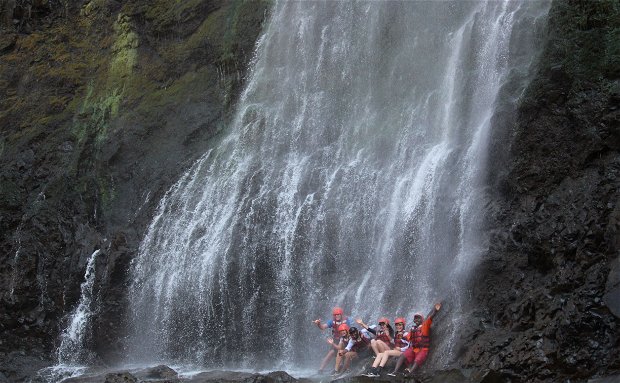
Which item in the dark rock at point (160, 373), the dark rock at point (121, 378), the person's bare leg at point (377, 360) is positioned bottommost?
the dark rock at point (160, 373)

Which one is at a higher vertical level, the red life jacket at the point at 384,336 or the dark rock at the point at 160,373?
the red life jacket at the point at 384,336

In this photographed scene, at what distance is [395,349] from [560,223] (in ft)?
10.3

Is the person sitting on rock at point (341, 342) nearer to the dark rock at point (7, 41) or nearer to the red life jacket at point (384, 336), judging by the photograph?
the red life jacket at point (384, 336)

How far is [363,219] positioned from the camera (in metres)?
14.9

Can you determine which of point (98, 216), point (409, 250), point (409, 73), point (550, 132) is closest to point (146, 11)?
point (98, 216)

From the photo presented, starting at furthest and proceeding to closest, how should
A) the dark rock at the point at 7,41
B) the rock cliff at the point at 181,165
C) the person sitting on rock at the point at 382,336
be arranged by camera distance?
the dark rock at the point at 7,41 < the person sitting on rock at the point at 382,336 < the rock cliff at the point at 181,165

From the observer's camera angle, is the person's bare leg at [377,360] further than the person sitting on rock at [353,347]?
No

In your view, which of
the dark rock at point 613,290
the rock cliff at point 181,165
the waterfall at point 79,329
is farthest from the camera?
the waterfall at point 79,329

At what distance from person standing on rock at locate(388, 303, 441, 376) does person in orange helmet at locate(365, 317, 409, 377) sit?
9 cm

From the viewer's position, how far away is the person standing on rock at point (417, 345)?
11.8m

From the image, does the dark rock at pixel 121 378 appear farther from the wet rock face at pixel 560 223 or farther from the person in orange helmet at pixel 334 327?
the wet rock face at pixel 560 223

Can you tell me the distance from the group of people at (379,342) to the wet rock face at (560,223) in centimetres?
82

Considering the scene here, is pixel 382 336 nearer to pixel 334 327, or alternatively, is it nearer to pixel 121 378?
pixel 334 327

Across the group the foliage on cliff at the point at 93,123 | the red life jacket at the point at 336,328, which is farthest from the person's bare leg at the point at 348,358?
the foliage on cliff at the point at 93,123
